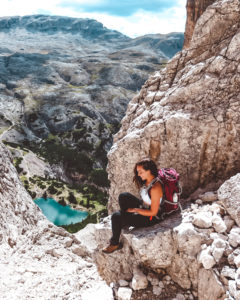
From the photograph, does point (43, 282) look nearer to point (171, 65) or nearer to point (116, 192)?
point (116, 192)

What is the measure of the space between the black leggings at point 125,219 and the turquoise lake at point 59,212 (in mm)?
69046

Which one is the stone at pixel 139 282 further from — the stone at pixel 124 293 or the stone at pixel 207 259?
the stone at pixel 207 259

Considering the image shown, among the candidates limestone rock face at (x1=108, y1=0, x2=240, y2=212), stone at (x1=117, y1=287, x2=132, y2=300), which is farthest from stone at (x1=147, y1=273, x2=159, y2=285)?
limestone rock face at (x1=108, y1=0, x2=240, y2=212)

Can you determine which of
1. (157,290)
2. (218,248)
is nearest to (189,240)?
(218,248)

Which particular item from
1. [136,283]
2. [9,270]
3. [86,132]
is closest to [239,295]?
[136,283]

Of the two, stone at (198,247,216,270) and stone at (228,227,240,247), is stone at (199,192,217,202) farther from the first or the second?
stone at (198,247,216,270)

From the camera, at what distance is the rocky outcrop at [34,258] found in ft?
30.0

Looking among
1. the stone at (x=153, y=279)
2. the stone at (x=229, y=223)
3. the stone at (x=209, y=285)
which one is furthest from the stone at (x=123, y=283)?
the stone at (x=229, y=223)

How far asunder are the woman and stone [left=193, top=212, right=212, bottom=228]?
1.21 metres

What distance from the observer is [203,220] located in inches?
279

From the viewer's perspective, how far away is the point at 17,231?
13.9 metres

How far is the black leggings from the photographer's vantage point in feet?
26.3

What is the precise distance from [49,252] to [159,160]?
28.1 ft

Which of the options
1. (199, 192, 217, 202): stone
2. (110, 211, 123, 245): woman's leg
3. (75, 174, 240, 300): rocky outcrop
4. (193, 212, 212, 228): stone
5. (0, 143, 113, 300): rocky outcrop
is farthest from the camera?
(0, 143, 113, 300): rocky outcrop
